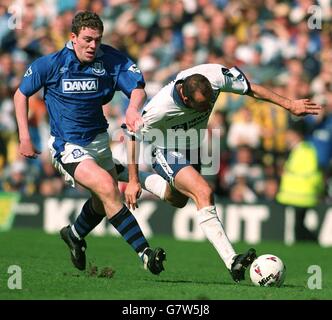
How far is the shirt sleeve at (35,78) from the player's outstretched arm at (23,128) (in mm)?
69

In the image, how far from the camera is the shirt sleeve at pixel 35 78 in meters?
9.47

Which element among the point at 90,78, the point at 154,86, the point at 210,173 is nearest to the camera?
the point at 90,78

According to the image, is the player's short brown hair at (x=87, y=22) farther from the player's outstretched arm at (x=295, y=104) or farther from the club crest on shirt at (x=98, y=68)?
the player's outstretched arm at (x=295, y=104)

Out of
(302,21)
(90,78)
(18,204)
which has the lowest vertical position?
(18,204)

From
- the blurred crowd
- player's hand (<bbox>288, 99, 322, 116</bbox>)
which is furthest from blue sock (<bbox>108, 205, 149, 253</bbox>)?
the blurred crowd

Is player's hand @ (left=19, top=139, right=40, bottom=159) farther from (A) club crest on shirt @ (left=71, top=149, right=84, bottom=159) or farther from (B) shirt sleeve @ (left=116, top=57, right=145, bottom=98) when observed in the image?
(B) shirt sleeve @ (left=116, top=57, right=145, bottom=98)

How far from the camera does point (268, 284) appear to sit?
29.8 ft

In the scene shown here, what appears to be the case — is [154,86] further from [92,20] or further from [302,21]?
[92,20]

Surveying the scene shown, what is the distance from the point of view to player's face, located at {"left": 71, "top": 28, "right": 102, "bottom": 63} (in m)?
9.36

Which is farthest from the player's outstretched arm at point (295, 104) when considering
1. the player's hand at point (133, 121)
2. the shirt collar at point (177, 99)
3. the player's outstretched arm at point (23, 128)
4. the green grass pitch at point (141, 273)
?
the player's outstretched arm at point (23, 128)

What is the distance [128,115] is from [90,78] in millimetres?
886
